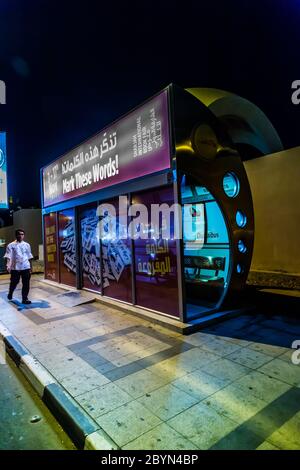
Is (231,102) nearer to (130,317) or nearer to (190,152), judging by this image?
(190,152)

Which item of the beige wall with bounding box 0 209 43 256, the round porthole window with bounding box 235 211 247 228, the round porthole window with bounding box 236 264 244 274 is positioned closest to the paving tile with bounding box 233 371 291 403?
the round porthole window with bounding box 236 264 244 274

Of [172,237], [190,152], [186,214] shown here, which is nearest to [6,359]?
[172,237]

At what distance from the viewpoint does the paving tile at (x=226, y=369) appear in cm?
377

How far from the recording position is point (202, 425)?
112 inches

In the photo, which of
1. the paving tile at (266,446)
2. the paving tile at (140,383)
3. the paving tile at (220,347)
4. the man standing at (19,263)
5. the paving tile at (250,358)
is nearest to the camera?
the paving tile at (266,446)

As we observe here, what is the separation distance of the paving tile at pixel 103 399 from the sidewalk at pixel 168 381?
1 centimetres

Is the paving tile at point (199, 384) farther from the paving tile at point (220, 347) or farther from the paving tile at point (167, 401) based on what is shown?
the paving tile at point (220, 347)

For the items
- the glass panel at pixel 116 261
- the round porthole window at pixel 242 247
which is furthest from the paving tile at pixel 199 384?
the glass panel at pixel 116 261

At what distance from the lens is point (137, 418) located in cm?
300

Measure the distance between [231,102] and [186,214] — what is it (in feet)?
15.3

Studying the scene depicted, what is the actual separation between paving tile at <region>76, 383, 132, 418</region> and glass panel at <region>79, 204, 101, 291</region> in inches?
192

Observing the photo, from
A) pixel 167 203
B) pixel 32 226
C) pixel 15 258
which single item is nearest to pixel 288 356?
pixel 167 203

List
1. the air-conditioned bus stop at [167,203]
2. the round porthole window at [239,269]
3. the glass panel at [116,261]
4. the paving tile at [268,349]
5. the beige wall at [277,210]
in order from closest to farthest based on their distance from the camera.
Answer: the paving tile at [268,349], the air-conditioned bus stop at [167,203], the round porthole window at [239,269], the glass panel at [116,261], the beige wall at [277,210]

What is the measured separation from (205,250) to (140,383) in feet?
15.7
